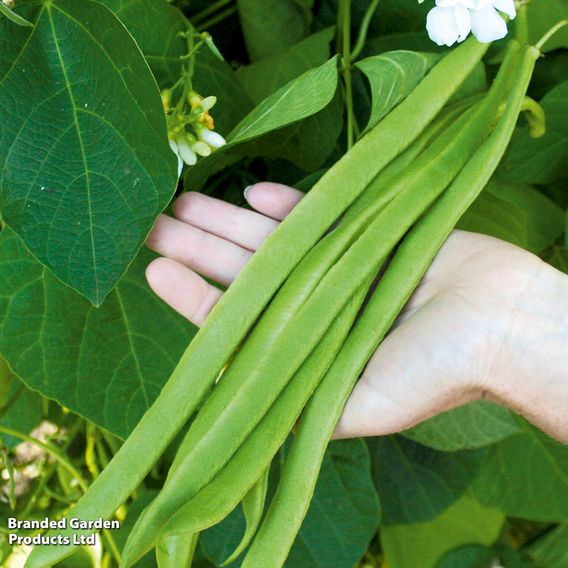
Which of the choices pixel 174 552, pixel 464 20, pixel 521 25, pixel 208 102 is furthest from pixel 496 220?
pixel 174 552

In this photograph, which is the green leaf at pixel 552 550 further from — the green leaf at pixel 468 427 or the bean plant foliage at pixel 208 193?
the green leaf at pixel 468 427

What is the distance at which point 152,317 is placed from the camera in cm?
111

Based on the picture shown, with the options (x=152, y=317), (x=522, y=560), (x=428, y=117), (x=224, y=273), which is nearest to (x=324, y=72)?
(x=428, y=117)

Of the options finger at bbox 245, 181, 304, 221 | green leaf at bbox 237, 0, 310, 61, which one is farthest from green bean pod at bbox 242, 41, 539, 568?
green leaf at bbox 237, 0, 310, 61

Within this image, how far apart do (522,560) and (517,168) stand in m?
0.79

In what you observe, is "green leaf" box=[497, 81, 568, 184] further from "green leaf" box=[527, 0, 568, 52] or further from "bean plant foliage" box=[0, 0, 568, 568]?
"green leaf" box=[527, 0, 568, 52]

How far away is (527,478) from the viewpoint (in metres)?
1.43

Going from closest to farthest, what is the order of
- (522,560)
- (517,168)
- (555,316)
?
(555,316) → (517,168) → (522,560)

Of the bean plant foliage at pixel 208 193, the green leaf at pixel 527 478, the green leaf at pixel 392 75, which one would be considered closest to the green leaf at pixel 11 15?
the bean plant foliage at pixel 208 193

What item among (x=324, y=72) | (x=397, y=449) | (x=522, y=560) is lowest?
(x=522, y=560)

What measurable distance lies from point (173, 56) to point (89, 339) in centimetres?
42

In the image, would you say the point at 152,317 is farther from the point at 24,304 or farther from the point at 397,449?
the point at 397,449

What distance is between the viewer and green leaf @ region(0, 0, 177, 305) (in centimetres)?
88

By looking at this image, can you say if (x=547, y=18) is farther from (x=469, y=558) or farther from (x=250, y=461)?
(x=469, y=558)
